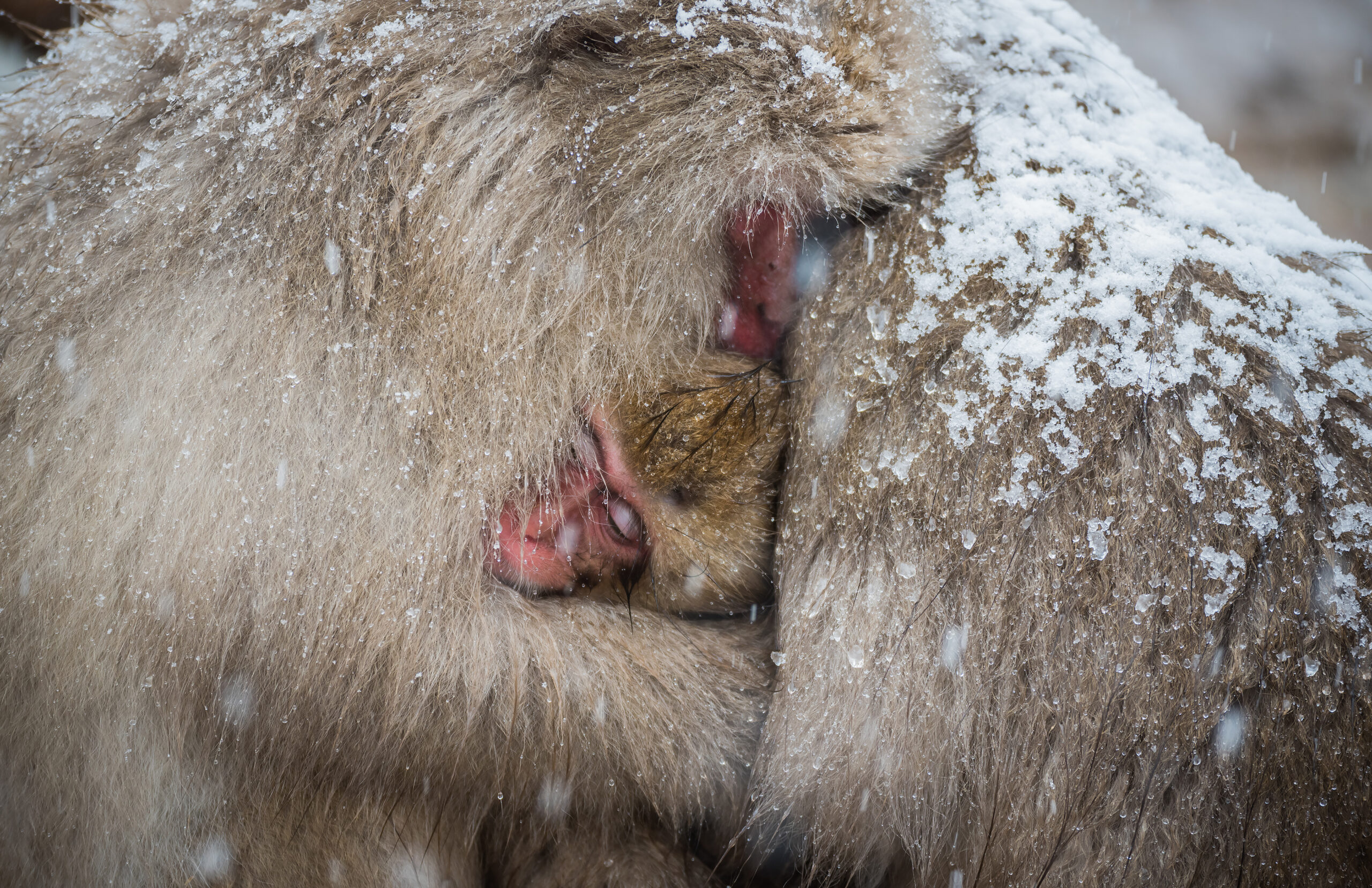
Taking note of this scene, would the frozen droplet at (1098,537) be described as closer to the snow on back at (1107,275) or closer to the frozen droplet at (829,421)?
the snow on back at (1107,275)

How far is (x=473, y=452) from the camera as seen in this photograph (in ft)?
2.49

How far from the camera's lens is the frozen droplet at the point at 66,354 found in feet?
2.47

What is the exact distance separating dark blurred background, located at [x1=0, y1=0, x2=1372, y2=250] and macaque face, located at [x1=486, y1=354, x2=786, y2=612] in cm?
171

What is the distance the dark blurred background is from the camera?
Answer: 183 cm

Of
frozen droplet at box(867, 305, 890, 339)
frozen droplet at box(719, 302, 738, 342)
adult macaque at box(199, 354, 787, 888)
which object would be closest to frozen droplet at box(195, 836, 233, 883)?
adult macaque at box(199, 354, 787, 888)

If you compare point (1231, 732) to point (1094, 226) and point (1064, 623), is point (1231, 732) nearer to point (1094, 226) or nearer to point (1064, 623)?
point (1064, 623)

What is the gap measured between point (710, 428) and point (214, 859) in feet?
2.27

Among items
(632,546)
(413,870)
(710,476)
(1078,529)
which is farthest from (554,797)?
(1078,529)

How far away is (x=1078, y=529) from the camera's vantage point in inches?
28.3

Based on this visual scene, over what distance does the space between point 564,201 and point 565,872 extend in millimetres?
769

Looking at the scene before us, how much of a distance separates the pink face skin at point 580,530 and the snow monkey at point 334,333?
0.02m

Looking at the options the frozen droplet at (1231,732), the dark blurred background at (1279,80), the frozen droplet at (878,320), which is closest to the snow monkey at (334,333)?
the frozen droplet at (878,320)

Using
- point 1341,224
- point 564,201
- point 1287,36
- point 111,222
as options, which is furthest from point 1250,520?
point 1287,36

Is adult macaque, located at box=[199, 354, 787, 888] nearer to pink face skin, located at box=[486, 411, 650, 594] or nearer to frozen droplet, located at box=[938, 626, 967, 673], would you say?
pink face skin, located at box=[486, 411, 650, 594]
